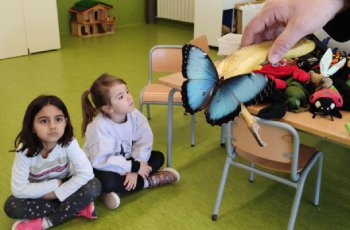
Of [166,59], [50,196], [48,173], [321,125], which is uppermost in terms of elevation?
[166,59]

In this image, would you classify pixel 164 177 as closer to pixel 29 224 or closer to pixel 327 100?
pixel 29 224

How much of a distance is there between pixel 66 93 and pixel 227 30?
7.92 feet

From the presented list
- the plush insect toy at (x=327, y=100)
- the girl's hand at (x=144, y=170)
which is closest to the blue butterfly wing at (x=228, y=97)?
the plush insect toy at (x=327, y=100)

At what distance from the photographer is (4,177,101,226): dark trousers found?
1824 millimetres

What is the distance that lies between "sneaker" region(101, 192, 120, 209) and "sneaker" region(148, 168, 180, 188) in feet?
0.78

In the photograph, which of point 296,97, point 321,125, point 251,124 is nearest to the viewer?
point 251,124

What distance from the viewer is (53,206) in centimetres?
189

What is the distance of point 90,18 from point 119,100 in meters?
4.00

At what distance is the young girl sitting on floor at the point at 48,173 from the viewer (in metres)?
1.73

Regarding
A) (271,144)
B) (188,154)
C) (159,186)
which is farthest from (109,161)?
(271,144)

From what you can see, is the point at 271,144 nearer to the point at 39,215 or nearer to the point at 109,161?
the point at 109,161

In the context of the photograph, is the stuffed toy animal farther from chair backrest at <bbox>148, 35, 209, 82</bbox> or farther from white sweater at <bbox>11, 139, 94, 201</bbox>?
white sweater at <bbox>11, 139, 94, 201</bbox>

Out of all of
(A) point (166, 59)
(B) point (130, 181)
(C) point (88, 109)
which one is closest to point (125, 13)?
(A) point (166, 59)

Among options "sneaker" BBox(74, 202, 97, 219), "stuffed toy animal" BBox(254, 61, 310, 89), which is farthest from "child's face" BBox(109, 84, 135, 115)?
"stuffed toy animal" BBox(254, 61, 310, 89)
